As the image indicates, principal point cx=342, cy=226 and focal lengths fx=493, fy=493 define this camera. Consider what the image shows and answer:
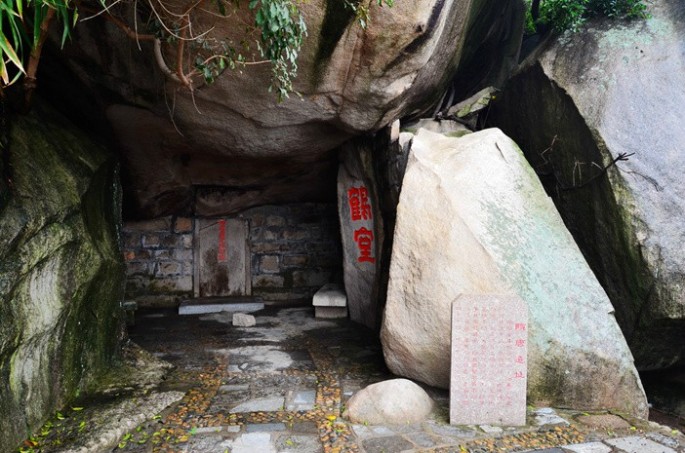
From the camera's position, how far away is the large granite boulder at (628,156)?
188 inches

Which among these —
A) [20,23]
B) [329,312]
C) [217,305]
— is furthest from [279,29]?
[217,305]

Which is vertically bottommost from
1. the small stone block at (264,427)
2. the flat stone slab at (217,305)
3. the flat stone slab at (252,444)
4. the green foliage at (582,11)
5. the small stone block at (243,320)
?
the flat stone slab at (252,444)

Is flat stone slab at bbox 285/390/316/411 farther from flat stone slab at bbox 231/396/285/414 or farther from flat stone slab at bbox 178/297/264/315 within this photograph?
flat stone slab at bbox 178/297/264/315

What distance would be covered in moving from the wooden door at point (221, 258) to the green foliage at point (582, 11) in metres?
5.48

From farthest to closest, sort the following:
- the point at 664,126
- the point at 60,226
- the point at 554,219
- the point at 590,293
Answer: the point at 664,126
the point at 554,219
the point at 590,293
the point at 60,226

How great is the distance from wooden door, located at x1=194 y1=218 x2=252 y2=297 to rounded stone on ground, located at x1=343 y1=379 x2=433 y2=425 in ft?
15.8

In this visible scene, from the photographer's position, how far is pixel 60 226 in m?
3.85

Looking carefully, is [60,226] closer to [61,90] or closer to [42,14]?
[42,14]

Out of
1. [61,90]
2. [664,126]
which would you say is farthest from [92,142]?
[664,126]

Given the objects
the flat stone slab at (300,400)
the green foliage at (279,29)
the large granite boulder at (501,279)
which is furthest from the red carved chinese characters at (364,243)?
the green foliage at (279,29)

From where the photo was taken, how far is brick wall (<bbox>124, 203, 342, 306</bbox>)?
26.6ft

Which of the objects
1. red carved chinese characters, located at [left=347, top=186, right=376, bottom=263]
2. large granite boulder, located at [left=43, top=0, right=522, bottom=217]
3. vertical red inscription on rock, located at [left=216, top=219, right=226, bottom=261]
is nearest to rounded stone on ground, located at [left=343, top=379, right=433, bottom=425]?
large granite boulder, located at [left=43, top=0, right=522, bottom=217]

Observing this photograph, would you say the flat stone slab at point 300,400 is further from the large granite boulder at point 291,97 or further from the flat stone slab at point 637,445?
the large granite boulder at point 291,97

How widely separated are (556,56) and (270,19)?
4.03 meters
